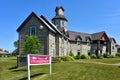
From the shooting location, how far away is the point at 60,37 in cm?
4831

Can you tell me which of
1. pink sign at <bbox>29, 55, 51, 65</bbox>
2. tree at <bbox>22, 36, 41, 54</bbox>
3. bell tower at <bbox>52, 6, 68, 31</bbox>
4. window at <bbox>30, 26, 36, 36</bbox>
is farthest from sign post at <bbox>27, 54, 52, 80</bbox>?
bell tower at <bbox>52, 6, 68, 31</bbox>

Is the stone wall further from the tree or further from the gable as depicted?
the tree

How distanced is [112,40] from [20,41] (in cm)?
3647

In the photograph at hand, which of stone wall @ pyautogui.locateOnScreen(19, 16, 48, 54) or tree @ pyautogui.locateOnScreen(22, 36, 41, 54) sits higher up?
stone wall @ pyautogui.locateOnScreen(19, 16, 48, 54)

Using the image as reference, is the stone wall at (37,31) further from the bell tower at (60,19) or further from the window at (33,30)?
the bell tower at (60,19)

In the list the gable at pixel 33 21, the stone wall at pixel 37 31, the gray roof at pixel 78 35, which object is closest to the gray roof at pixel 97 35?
the gray roof at pixel 78 35

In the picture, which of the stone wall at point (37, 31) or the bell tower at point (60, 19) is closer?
the stone wall at point (37, 31)

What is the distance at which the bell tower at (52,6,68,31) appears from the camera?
198 feet

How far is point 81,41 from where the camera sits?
6406 cm

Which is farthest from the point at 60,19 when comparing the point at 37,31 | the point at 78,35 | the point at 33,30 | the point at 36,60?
the point at 36,60

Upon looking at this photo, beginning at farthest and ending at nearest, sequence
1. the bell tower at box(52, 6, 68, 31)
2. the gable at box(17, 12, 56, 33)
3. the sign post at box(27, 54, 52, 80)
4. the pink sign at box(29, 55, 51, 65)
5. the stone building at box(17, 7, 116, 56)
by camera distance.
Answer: the bell tower at box(52, 6, 68, 31) < the gable at box(17, 12, 56, 33) < the stone building at box(17, 7, 116, 56) < the pink sign at box(29, 55, 51, 65) < the sign post at box(27, 54, 52, 80)

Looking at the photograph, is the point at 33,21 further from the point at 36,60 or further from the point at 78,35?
the point at 36,60

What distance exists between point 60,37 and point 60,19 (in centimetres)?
1313

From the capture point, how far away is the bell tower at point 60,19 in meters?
60.3
